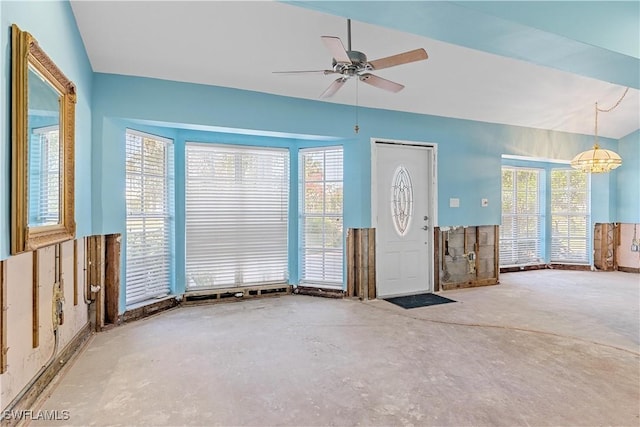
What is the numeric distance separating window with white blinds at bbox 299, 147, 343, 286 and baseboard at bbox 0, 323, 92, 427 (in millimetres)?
2833

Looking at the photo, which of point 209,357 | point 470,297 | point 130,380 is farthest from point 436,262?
point 130,380

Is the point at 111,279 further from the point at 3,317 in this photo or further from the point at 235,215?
the point at 3,317

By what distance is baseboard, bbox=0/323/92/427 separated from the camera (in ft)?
6.82

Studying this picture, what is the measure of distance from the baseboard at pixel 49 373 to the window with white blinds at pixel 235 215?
148 cm

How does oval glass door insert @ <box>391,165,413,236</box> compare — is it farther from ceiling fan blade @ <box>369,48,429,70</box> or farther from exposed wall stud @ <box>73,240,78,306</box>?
exposed wall stud @ <box>73,240,78,306</box>

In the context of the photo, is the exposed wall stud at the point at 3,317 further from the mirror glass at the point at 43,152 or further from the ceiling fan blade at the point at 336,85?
the ceiling fan blade at the point at 336,85

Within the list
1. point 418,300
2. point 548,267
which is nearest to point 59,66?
point 418,300

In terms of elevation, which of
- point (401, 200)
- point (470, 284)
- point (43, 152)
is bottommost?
point (470, 284)

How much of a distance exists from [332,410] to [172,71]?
375 cm

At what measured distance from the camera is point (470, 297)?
5.17 metres

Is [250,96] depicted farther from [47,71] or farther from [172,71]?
[47,71]

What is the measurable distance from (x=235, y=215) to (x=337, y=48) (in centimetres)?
295

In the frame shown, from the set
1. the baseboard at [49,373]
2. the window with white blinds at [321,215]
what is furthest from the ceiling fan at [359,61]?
the baseboard at [49,373]

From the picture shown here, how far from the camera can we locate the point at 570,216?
7.39m
